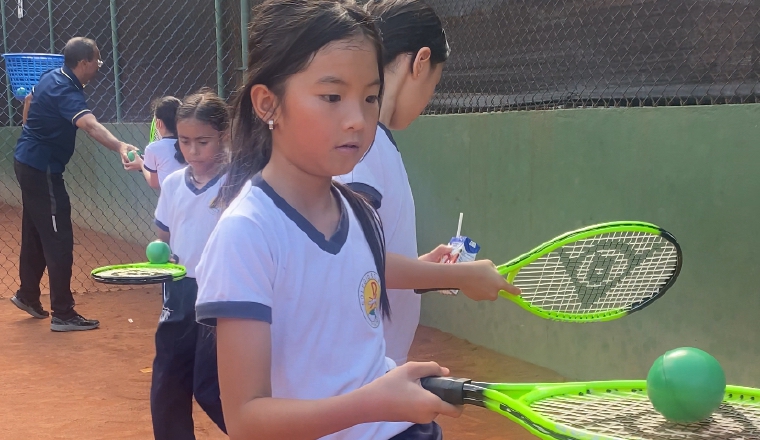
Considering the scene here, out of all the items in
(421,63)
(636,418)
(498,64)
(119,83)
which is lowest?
(636,418)

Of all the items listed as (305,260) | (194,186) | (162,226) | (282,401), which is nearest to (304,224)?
(305,260)

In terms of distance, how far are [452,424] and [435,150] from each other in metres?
2.17

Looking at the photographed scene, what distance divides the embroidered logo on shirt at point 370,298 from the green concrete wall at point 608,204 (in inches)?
97.6

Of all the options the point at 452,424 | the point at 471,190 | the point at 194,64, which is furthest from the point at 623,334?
the point at 194,64

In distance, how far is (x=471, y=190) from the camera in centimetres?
507

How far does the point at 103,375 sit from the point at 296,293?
11.8 feet

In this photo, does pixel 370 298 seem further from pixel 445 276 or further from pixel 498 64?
pixel 498 64

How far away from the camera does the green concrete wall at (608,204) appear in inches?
139

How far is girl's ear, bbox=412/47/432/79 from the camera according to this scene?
2.19 meters

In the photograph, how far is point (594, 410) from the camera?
1540 mm

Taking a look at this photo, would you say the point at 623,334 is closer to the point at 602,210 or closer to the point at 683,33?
the point at 602,210

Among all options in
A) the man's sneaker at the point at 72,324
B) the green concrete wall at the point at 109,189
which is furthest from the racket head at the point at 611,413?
the green concrete wall at the point at 109,189

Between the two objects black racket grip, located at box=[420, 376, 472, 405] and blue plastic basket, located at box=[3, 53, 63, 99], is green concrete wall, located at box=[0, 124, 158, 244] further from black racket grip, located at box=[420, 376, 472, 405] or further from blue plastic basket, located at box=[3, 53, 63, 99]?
black racket grip, located at box=[420, 376, 472, 405]

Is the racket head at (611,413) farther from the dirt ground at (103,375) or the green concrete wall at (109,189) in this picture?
the green concrete wall at (109,189)
